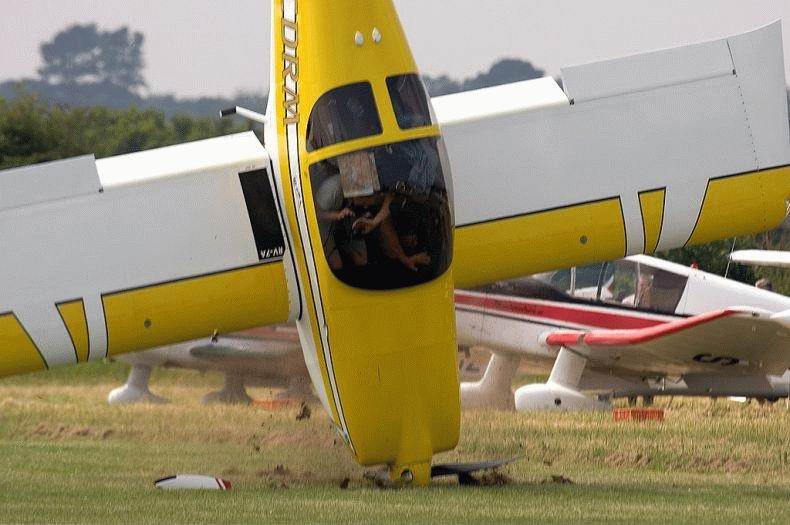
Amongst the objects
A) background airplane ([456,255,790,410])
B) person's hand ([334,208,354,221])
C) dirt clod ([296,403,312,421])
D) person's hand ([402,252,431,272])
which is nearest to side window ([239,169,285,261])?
person's hand ([334,208,354,221])

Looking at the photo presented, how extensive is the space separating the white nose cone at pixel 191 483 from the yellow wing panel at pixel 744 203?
4.66 m

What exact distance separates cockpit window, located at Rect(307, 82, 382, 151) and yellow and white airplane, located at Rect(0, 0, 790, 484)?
2cm

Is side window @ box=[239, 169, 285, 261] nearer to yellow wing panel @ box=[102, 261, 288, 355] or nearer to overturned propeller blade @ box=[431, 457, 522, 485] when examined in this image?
yellow wing panel @ box=[102, 261, 288, 355]

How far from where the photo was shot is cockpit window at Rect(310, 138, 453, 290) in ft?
43.2

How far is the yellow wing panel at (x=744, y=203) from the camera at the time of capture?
49.6 ft

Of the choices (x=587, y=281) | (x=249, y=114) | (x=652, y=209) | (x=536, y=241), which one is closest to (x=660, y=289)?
(x=587, y=281)

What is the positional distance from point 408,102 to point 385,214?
0.93 meters

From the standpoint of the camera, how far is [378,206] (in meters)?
13.2

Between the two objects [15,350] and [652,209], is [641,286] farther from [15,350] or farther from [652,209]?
[15,350]

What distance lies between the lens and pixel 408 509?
494 inches

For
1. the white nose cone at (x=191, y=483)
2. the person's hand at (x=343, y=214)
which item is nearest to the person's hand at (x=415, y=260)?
the person's hand at (x=343, y=214)

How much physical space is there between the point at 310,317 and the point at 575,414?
8.24 m

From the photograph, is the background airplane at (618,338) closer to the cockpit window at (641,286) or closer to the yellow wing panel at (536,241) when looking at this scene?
the cockpit window at (641,286)

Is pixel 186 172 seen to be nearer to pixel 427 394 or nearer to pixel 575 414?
pixel 427 394
